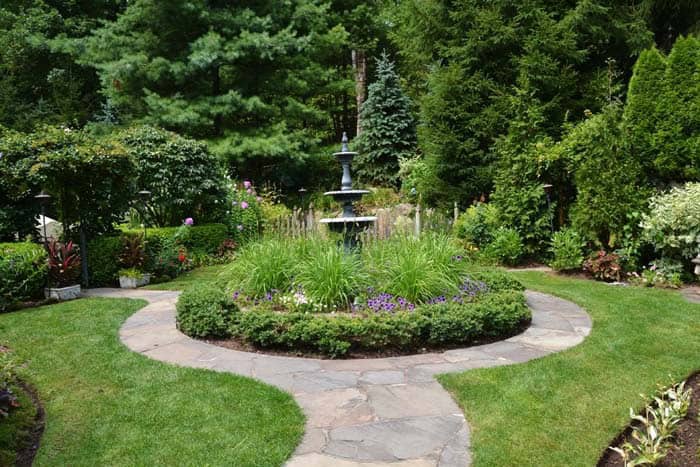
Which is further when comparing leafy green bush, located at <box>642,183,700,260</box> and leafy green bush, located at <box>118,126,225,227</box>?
leafy green bush, located at <box>118,126,225,227</box>

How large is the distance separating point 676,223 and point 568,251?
4.53 feet

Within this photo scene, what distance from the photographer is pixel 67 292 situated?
620 centimetres

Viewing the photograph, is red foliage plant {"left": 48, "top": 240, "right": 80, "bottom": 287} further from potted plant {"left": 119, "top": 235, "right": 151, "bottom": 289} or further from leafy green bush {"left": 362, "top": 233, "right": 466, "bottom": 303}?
leafy green bush {"left": 362, "top": 233, "right": 466, "bottom": 303}

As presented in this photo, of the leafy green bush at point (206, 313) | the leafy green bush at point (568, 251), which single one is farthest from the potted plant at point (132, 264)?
the leafy green bush at point (568, 251)

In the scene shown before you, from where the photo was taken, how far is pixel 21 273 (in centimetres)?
581

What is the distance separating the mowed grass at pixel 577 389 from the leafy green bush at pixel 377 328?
1.99ft

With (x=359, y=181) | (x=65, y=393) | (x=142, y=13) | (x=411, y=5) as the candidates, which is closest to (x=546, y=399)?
(x=65, y=393)

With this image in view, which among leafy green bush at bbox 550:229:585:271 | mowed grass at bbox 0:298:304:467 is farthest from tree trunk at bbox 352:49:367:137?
mowed grass at bbox 0:298:304:467

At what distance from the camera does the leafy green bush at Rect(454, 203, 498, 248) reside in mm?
8391

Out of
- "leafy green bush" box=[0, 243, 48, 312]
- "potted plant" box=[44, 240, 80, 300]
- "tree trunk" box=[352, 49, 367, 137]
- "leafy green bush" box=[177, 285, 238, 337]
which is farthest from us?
"tree trunk" box=[352, 49, 367, 137]

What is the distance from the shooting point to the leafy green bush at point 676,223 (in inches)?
239

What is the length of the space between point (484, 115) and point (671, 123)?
3.80 m

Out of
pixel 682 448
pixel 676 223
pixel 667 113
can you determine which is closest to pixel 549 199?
pixel 667 113

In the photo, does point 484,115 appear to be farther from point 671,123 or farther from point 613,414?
point 613,414
